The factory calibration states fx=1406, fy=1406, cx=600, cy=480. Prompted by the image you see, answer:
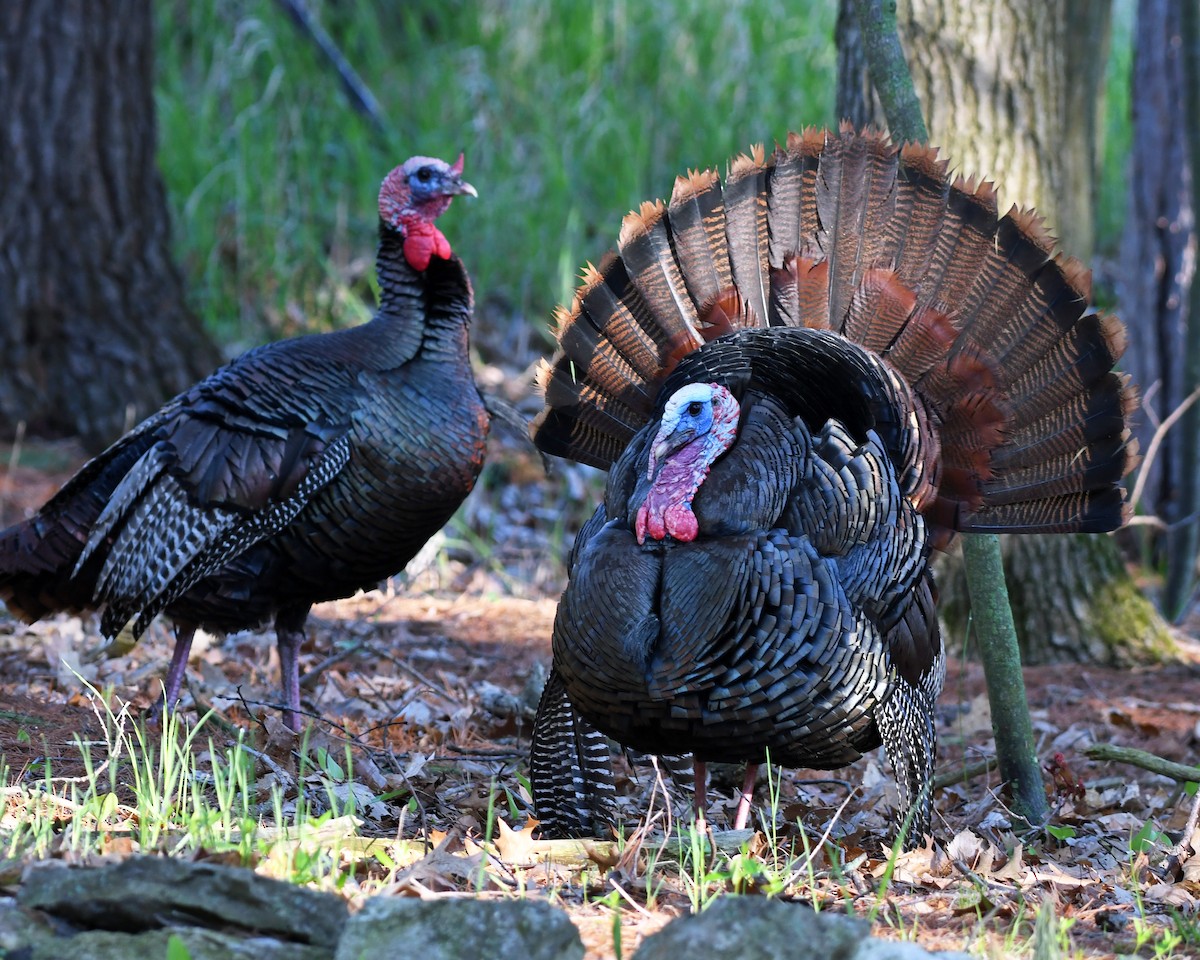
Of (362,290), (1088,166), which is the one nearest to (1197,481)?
(1088,166)

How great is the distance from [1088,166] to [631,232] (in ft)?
9.20

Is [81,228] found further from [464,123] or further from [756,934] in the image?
[756,934]

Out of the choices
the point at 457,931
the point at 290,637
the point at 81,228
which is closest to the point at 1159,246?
the point at 290,637

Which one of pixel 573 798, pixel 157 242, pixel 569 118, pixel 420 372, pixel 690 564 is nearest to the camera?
pixel 690 564

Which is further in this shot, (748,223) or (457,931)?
(748,223)

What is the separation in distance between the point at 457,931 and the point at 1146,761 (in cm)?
240

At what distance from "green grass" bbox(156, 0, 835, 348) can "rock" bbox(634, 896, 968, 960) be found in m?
6.23

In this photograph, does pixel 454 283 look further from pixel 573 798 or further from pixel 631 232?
pixel 573 798

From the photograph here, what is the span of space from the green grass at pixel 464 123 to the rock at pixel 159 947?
6248mm

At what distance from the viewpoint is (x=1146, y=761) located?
3953mm

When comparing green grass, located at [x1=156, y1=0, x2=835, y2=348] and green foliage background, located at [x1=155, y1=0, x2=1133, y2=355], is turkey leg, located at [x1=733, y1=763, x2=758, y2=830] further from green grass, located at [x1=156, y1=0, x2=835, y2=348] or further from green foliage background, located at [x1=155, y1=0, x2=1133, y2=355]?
green grass, located at [x1=156, y1=0, x2=835, y2=348]

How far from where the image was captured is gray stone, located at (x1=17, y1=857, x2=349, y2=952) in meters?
2.38

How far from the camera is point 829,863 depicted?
3379mm

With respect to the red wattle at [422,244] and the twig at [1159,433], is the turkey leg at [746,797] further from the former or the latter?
the red wattle at [422,244]
